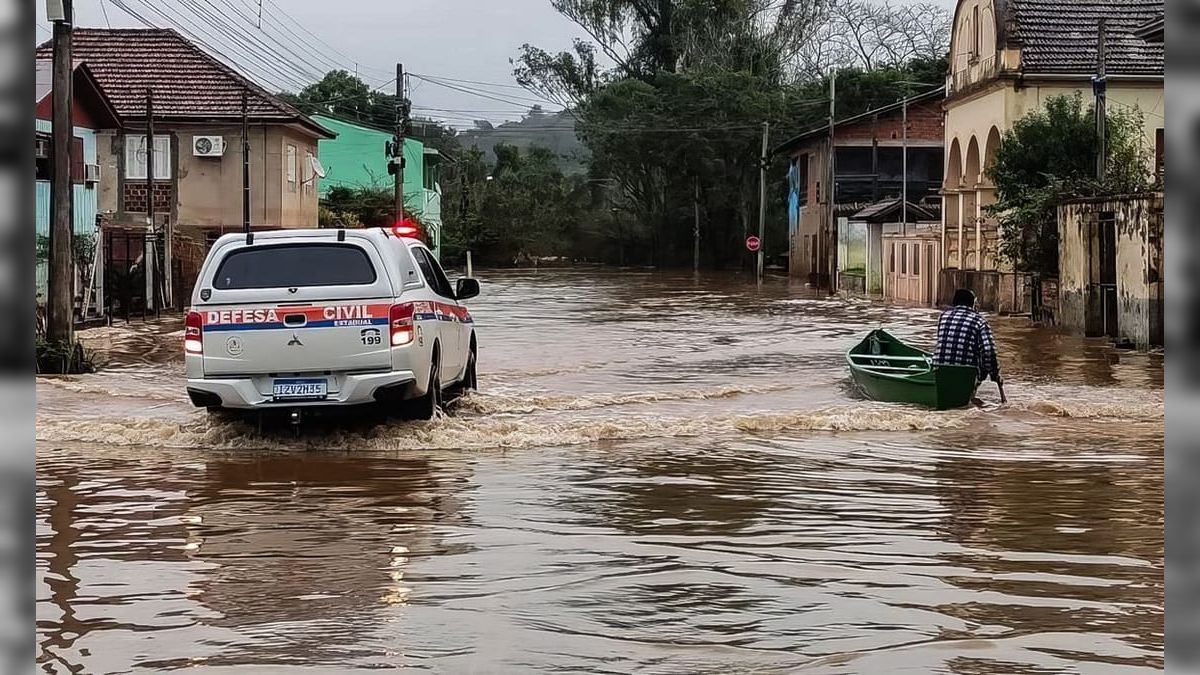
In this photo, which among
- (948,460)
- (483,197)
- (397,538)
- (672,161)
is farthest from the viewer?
(483,197)

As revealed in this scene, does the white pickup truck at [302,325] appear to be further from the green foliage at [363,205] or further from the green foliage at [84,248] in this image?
the green foliage at [363,205]

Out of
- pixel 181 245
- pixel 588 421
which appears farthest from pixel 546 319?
pixel 588 421

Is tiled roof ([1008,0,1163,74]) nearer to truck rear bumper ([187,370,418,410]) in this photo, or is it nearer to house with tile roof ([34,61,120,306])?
house with tile roof ([34,61,120,306])

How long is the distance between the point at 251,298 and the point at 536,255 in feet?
245

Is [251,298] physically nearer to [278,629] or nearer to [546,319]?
[278,629]

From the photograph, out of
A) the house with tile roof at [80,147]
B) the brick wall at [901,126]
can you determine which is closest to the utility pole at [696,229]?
the brick wall at [901,126]

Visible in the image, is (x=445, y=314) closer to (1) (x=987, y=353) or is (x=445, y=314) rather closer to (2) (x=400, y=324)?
(2) (x=400, y=324)

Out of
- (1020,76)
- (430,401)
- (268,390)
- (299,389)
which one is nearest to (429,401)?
Result: (430,401)

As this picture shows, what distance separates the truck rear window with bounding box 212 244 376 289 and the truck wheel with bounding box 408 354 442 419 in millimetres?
1364

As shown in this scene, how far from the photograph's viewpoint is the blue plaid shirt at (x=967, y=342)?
1611cm

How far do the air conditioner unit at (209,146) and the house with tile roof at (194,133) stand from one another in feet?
0.10

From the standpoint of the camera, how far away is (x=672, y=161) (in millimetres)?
73938

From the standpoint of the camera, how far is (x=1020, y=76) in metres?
36.3

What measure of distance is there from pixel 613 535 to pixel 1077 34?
108 feet
